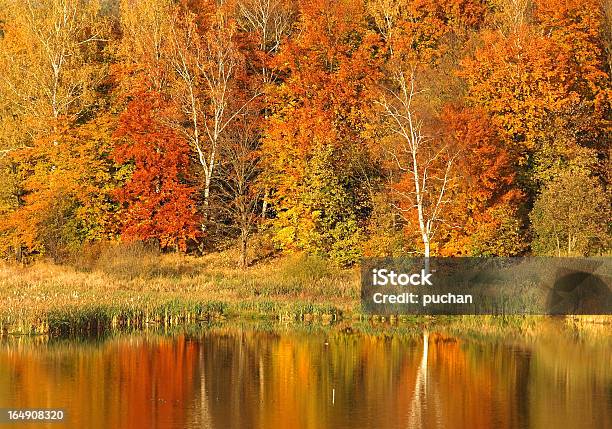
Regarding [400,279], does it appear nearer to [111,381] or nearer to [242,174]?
[242,174]

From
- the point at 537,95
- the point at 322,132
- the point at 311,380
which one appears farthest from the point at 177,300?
the point at 537,95

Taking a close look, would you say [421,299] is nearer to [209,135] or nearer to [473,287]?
[473,287]

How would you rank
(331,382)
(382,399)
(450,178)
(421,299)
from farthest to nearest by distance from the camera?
1. (450,178)
2. (421,299)
3. (331,382)
4. (382,399)

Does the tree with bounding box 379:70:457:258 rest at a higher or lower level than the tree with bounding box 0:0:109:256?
lower

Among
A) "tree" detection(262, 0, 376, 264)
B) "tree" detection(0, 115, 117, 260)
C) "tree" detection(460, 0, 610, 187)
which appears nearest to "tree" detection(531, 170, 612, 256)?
"tree" detection(460, 0, 610, 187)

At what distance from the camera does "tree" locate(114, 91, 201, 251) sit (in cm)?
5425

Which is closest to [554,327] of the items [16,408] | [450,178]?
[450,178]

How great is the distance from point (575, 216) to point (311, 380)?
20.2m

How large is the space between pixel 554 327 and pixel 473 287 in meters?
4.61

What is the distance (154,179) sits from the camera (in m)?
56.1

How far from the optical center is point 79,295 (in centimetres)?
3959

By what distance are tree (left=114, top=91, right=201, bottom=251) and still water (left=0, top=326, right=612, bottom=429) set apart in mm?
17706

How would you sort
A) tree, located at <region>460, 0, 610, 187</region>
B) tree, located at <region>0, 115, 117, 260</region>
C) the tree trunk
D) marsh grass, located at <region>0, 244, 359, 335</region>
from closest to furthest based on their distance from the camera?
marsh grass, located at <region>0, 244, 359, 335</region>
tree, located at <region>460, 0, 610, 187</region>
the tree trunk
tree, located at <region>0, 115, 117, 260</region>

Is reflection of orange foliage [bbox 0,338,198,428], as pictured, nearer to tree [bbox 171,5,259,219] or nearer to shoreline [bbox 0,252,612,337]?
shoreline [bbox 0,252,612,337]
